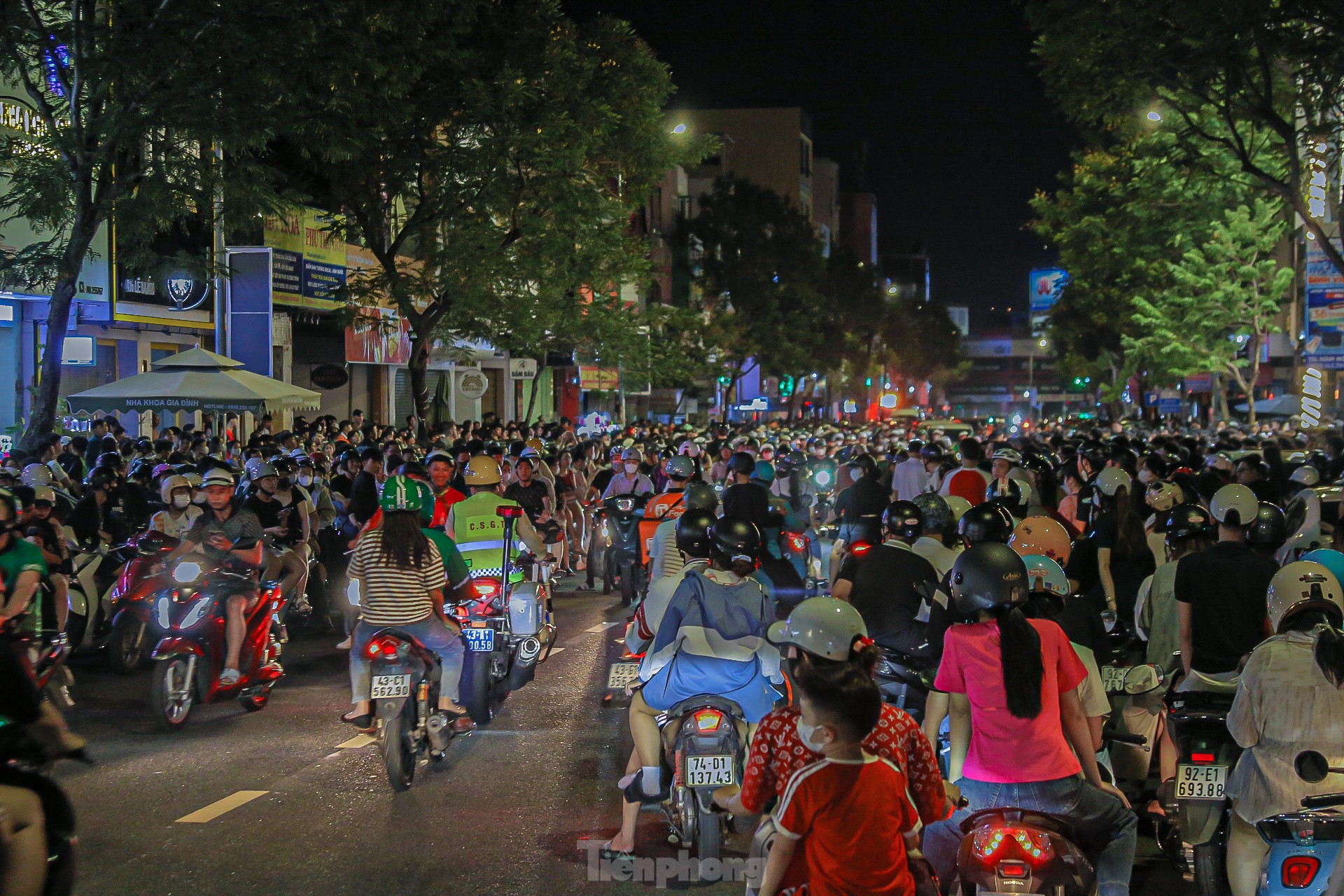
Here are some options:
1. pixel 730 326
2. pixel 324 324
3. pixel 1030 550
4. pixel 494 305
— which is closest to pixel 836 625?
pixel 1030 550

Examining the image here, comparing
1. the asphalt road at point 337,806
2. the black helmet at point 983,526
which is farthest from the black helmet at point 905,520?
the asphalt road at point 337,806

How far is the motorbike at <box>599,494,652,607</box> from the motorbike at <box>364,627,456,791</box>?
5409 mm

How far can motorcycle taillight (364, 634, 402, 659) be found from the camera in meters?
8.01

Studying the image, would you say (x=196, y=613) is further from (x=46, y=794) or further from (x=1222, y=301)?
(x=1222, y=301)

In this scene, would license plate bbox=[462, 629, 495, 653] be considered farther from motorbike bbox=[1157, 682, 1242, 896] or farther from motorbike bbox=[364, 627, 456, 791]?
motorbike bbox=[1157, 682, 1242, 896]

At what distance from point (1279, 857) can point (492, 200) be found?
22.8m

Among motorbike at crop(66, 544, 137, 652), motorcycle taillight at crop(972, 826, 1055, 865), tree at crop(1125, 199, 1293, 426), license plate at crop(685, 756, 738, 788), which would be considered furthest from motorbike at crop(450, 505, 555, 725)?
tree at crop(1125, 199, 1293, 426)

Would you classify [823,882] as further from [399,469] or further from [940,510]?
[399,469]

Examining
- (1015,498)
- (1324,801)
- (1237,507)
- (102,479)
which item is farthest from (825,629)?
(102,479)

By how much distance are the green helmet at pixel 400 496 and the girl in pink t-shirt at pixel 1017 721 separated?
4.40 m

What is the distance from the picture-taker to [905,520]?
27.8 ft

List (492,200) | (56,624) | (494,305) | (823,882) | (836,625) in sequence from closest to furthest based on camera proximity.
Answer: (823,882), (836,625), (56,624), (492,200), (494,305)

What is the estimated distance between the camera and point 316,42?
58.9ft

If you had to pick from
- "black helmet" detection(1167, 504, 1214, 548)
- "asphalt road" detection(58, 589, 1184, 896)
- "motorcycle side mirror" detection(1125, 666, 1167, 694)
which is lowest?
"asphalt road" detection(58, 589, 1184, 896)
